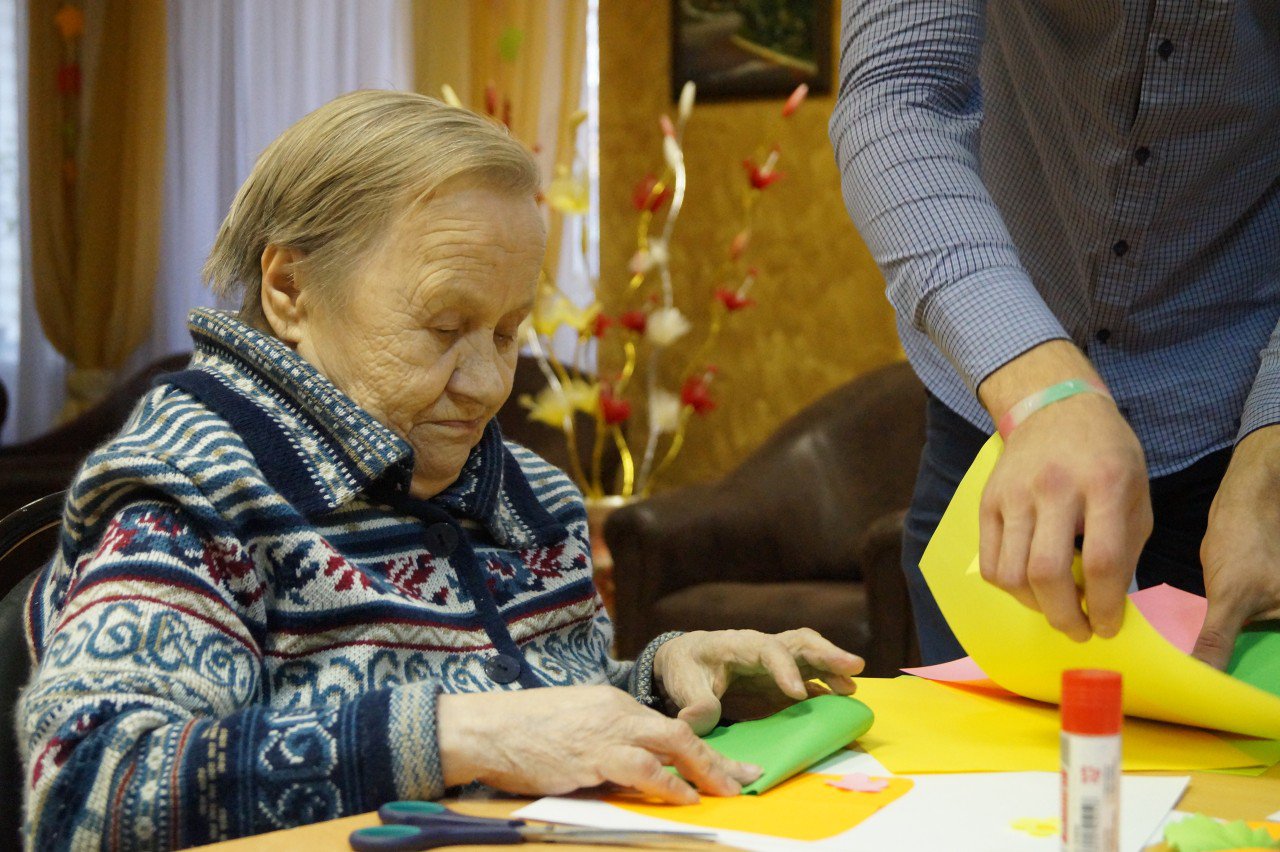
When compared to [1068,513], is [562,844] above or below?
below

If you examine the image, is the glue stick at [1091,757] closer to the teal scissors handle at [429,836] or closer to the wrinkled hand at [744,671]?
the teal scissors handle at [429,836]

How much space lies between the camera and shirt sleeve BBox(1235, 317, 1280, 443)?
1.38 metres

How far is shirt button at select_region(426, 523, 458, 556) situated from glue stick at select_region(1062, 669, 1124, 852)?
0.73 m

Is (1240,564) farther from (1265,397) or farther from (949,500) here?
(949,500)

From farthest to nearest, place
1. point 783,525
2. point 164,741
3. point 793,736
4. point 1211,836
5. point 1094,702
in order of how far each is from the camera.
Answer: point 783,525 < point 793,736 < point 164,741 < point 1211,836 < point 1094,702

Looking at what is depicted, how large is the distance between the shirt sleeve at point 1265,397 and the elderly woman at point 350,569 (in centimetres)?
48

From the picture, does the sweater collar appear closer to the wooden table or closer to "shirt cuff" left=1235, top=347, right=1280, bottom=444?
the wooden table

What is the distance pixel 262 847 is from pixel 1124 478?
64 centimetres

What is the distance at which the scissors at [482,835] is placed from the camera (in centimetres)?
91

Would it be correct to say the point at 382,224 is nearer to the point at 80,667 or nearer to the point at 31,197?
the point at 80,667

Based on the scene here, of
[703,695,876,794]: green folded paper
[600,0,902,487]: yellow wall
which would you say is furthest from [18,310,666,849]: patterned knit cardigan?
[600,0,902,487]: yellow wall

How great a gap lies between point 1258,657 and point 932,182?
531 millimetres

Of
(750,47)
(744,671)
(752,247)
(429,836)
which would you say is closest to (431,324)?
(744,671)

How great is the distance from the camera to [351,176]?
1.35m
